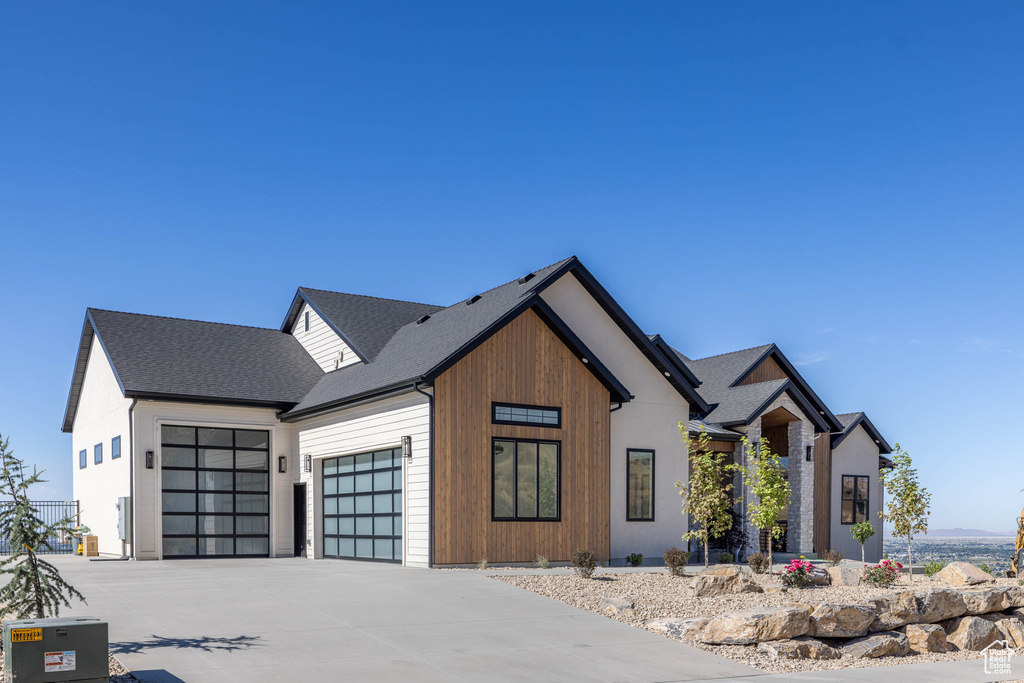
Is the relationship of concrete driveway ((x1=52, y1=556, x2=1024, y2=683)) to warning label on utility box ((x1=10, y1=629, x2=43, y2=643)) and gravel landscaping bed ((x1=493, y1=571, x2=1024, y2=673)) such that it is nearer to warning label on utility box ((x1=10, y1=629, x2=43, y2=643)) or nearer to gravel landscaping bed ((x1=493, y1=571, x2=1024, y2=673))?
gravel landscaping bed ((x1=493, y1=571, x2=1024, y2=673))

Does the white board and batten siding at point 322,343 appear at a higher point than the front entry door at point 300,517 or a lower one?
higher

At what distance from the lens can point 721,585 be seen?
15.8 meters

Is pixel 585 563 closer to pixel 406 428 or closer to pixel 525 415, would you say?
pixel 525 415

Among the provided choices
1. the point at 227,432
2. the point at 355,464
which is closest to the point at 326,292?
the point at 227,432

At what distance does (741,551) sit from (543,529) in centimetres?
849

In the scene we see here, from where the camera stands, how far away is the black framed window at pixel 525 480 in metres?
19.6

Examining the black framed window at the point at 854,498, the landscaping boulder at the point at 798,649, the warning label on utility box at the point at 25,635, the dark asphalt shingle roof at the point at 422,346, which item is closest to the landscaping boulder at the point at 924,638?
the landscaping boulder at the point at 798,649

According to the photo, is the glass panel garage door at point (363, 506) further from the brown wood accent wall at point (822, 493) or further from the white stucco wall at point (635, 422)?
the brown wood accent wall at point (822, 493)

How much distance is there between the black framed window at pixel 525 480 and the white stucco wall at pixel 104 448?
1044 cm

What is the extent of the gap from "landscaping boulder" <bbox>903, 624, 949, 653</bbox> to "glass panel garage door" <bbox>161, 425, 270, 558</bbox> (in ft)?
56.0

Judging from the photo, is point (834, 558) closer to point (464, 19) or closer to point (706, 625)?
point (706, 625)

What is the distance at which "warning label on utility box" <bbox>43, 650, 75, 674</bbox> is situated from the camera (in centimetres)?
747

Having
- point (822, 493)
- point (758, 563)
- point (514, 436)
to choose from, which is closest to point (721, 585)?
point (758, 563)

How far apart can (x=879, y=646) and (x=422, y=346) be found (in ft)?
40.9
